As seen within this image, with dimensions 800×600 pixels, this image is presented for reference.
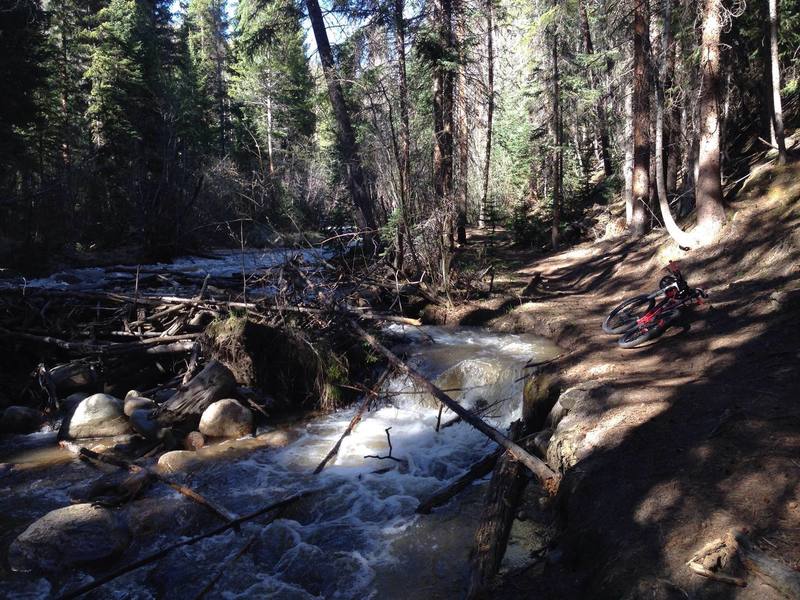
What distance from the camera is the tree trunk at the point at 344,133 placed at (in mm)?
15602

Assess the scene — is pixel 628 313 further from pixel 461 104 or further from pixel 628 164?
pixel 461 104

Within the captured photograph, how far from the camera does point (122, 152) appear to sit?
25.3m

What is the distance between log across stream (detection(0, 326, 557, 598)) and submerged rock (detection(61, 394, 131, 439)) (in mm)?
467

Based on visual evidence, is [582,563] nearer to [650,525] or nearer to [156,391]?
[650,525]

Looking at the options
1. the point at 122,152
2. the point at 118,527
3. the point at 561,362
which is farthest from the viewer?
the point at 122,152

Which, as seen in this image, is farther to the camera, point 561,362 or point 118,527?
point 561,362

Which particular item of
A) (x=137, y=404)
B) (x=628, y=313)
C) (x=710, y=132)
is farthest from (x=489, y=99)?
(x=137, y=404)

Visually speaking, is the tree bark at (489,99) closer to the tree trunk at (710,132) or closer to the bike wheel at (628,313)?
the tree trunk at (710,132)

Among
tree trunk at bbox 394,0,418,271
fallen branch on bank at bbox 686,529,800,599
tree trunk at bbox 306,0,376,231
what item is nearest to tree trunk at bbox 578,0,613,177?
tree trunk at bbox 306,0,376,231

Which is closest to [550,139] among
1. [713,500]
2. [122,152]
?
[122,152]

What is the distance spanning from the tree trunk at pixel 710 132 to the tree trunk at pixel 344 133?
8.02m

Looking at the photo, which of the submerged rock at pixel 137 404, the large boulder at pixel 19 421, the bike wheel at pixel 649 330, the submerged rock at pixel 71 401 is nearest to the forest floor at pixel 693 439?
the bike wheel at pixel 649 330

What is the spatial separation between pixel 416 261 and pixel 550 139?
16.9 m

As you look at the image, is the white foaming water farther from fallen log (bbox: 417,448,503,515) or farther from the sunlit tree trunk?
the sunlit tree trunk
